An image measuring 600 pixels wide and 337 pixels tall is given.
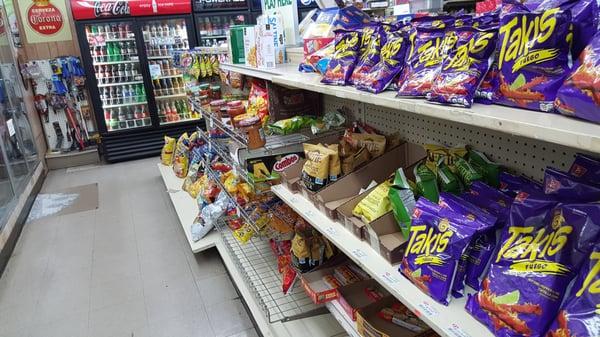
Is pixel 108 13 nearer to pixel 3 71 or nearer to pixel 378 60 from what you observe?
pixel 3 71

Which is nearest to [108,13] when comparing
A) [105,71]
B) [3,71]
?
[105,71]

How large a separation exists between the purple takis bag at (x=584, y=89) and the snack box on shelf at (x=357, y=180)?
3.17ft

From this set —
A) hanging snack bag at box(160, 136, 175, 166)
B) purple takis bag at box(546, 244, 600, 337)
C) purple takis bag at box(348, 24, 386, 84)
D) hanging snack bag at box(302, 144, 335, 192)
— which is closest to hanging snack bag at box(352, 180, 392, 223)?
hanging snack bag at box(302, 144, 335, 192)

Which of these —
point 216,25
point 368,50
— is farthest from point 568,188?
point 216,25

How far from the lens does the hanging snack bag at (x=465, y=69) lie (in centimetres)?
104

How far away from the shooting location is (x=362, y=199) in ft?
5.14

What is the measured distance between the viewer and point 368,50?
1.51 metres

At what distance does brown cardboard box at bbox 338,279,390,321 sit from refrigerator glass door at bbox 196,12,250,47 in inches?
202

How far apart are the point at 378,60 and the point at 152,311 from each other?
2183 mm

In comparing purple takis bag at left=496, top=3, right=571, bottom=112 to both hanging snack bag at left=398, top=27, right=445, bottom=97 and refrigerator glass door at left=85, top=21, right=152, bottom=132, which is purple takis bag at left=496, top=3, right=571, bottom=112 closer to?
hanging snack bag at left=398, top=27, right=445, bottom=97

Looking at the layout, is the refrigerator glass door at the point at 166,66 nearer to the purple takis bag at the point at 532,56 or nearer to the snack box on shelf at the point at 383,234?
the snack box on shelf at the point at 383,234

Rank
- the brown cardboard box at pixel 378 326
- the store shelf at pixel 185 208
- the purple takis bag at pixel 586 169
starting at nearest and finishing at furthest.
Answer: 1. the purple takis bag at pixel 586 169
2. the brown cardboard box at pixel 378 326
3. the store shelf at pixel 185 208

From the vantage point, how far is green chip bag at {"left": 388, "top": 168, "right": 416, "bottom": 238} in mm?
1350

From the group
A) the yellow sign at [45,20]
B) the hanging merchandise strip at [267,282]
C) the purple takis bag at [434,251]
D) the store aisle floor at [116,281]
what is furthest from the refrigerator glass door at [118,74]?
the purple takis bag at [434,251]
